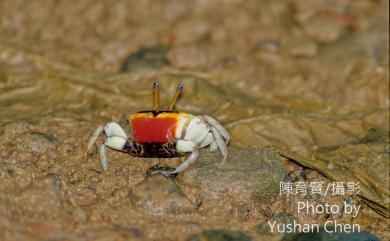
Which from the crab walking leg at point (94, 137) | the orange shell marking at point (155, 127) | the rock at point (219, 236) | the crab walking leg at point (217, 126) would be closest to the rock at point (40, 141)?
the crab walking leg at point (94, 137)

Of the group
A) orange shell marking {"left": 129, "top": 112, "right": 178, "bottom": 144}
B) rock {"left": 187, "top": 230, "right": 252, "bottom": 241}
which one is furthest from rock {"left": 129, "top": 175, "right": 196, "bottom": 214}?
orange shell marking {"left": 129, "top": 112, "right": 178, "bottom": 144}

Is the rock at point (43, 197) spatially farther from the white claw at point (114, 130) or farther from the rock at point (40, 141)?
the white claw at point (114, 130)

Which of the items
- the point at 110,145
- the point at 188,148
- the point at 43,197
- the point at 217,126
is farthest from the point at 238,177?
the point at 43,197

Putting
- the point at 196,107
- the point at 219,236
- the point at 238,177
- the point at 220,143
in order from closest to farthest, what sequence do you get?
the point at 219,236, the point at 238,177, the point at 220,143, the point at 196,107

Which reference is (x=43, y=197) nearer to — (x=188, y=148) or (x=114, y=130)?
(x=114, y=130)

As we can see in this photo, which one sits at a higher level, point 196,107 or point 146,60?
point 146,60

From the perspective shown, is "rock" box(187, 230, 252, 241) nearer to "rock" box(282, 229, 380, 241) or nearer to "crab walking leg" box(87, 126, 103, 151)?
"rock" box(282, 229, 380, 241)
